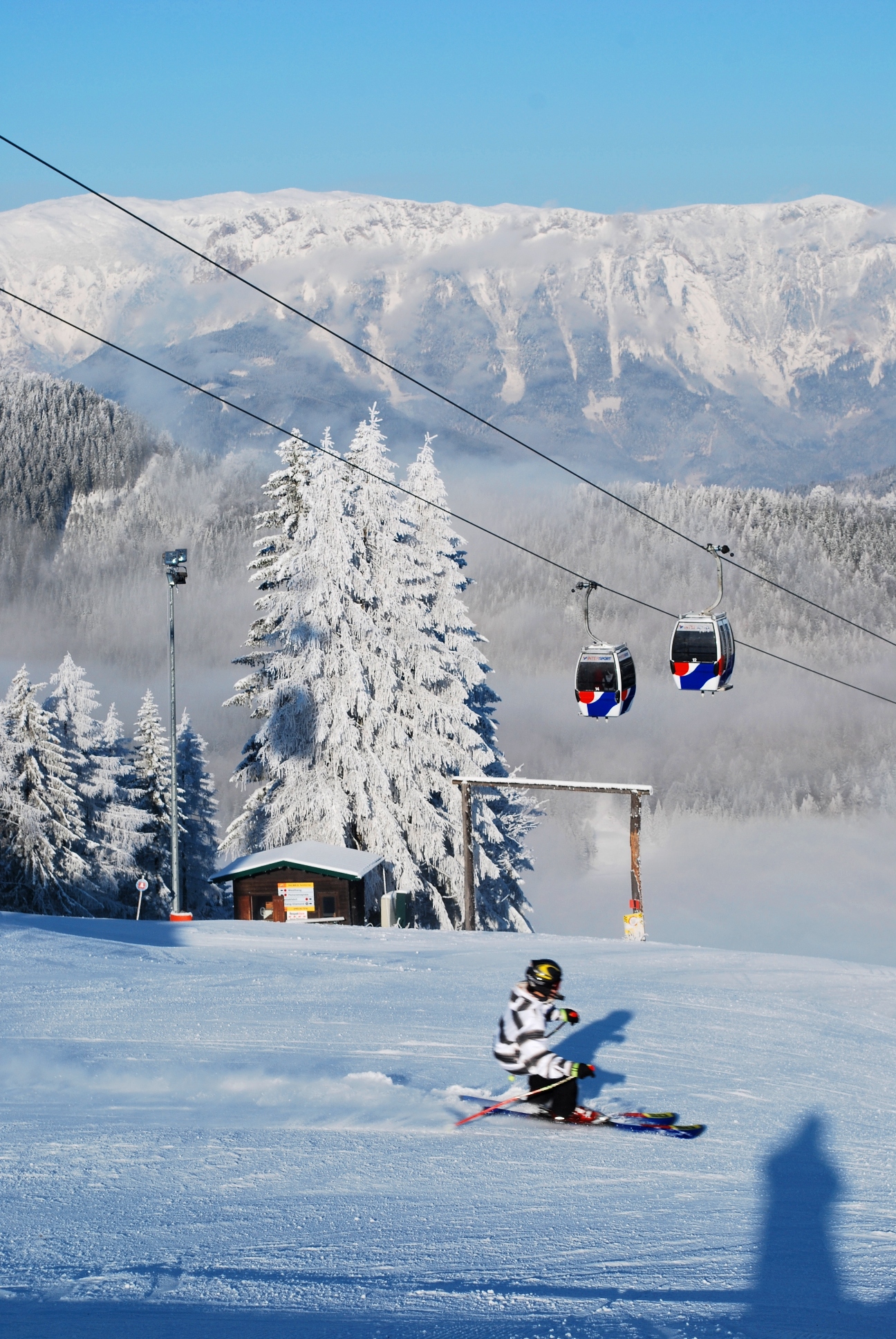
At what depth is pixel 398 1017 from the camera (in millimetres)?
11266

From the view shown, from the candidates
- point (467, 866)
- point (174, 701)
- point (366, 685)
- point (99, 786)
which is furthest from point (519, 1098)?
point (99, 786)

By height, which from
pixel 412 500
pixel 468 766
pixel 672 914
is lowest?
pixel 672 914

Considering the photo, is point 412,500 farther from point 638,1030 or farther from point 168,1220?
point 168,1220

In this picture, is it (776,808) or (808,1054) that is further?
(776,808)

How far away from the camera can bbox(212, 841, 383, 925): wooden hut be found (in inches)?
992

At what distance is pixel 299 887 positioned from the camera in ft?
83.0

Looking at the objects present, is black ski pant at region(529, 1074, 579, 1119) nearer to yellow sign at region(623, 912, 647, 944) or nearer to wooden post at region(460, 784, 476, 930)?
yellow sign at region(623, 912, 647, 944)

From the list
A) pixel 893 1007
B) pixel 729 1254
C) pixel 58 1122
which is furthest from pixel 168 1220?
pixel 893 1007

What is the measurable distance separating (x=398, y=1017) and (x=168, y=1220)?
5.94 meters

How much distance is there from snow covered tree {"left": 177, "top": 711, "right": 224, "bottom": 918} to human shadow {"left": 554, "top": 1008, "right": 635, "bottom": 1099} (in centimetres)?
3210

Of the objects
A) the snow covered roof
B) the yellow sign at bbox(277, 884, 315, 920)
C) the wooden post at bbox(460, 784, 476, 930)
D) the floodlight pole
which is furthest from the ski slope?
the wooden post at bbox(460, 784, 476, 930)

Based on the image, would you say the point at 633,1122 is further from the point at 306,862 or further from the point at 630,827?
the point at 630,827

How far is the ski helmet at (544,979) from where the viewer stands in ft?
25.5

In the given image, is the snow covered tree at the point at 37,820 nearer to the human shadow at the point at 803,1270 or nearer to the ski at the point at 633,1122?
the ski at the point at 633,1122
